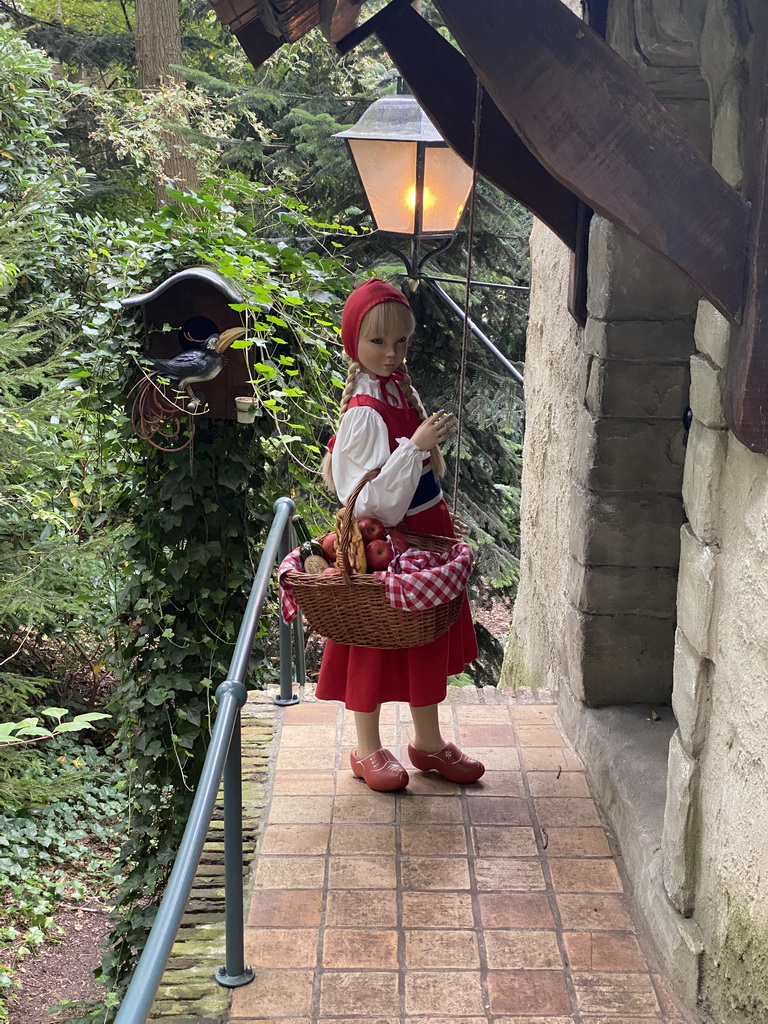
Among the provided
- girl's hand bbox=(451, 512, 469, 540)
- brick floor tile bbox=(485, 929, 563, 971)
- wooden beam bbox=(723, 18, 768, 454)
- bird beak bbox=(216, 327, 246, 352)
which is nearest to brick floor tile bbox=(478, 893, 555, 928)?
brick floor tile bbox=(485, 929, 563, 971)

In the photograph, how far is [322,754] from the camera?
136 inches

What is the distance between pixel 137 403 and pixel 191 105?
220 inches

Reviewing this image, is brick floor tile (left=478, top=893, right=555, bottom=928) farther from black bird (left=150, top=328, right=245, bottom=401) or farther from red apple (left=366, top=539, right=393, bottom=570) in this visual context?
black bird (left=150, top=328, right=245, bottom=401)

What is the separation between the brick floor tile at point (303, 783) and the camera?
10.5 ft

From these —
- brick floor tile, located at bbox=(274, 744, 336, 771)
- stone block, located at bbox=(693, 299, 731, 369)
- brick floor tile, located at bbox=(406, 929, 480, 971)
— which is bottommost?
brick floor tile, located at bbox=(406, 929, 480, 971)

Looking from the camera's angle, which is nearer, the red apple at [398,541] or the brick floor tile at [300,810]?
the red apple at [398,541]

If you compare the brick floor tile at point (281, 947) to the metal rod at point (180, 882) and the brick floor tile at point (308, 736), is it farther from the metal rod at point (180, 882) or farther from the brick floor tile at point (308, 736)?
the brick floor tile at point (308, 736)

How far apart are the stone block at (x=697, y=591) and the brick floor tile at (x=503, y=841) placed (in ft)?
3.11

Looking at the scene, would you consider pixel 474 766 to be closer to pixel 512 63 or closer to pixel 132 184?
pixel 512 63

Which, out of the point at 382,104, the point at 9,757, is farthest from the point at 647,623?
the point at 9,757

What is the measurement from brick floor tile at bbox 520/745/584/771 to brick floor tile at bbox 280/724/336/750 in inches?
Answer: 26.7

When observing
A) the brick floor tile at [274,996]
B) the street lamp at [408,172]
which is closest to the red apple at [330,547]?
the brick floor tile at [274,996]

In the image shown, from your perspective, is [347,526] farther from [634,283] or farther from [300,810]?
[634,283]

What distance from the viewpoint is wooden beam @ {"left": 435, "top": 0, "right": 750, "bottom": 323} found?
1.82 m
